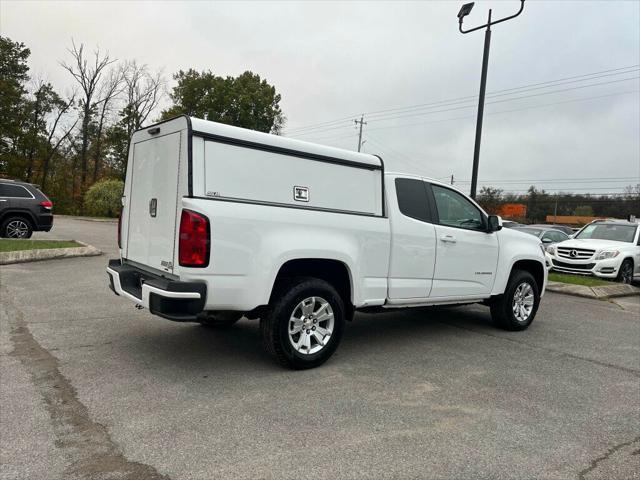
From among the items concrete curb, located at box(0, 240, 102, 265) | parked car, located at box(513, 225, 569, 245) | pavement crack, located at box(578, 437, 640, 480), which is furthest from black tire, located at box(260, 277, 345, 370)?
parked car, located at box(513, 225, 569, 245)

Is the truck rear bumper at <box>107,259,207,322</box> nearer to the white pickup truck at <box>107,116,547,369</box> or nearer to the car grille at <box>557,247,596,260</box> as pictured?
the white pickup truck at <box>107,116,547,369</box>

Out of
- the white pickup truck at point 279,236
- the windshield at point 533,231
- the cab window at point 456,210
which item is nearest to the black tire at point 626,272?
the windshield at point 533,231

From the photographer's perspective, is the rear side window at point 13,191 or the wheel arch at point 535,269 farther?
the rear side window at point 13,191

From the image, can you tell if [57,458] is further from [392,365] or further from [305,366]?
[392,365]

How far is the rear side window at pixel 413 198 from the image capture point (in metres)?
5.38

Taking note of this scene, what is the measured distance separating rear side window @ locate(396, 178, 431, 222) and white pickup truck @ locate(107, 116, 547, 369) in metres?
0.02

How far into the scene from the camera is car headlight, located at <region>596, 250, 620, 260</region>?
39.5ft

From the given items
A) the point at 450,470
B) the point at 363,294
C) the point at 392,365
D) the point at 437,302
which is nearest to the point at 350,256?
the point at 363,294

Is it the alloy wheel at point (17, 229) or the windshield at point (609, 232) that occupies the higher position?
the windshield at point (609, 232)

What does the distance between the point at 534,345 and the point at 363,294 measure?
104 inches

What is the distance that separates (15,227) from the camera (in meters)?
13.0

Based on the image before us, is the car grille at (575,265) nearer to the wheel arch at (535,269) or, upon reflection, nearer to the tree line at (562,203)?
the wheel arch at (535,269)

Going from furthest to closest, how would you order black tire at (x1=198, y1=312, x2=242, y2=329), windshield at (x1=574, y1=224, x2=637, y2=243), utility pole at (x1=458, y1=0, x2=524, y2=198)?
1. windshield at (x1=574, y1=224, x2=637, y2=243)
2. utility pole at (x1=458, y1=0, x2=524, y2=198)
3. black tire at (x1=198, y1=312, x2=242, y2=329)

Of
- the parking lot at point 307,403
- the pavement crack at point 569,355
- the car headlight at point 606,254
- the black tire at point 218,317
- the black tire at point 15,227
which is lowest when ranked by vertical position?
the parking lot at point 307,403
